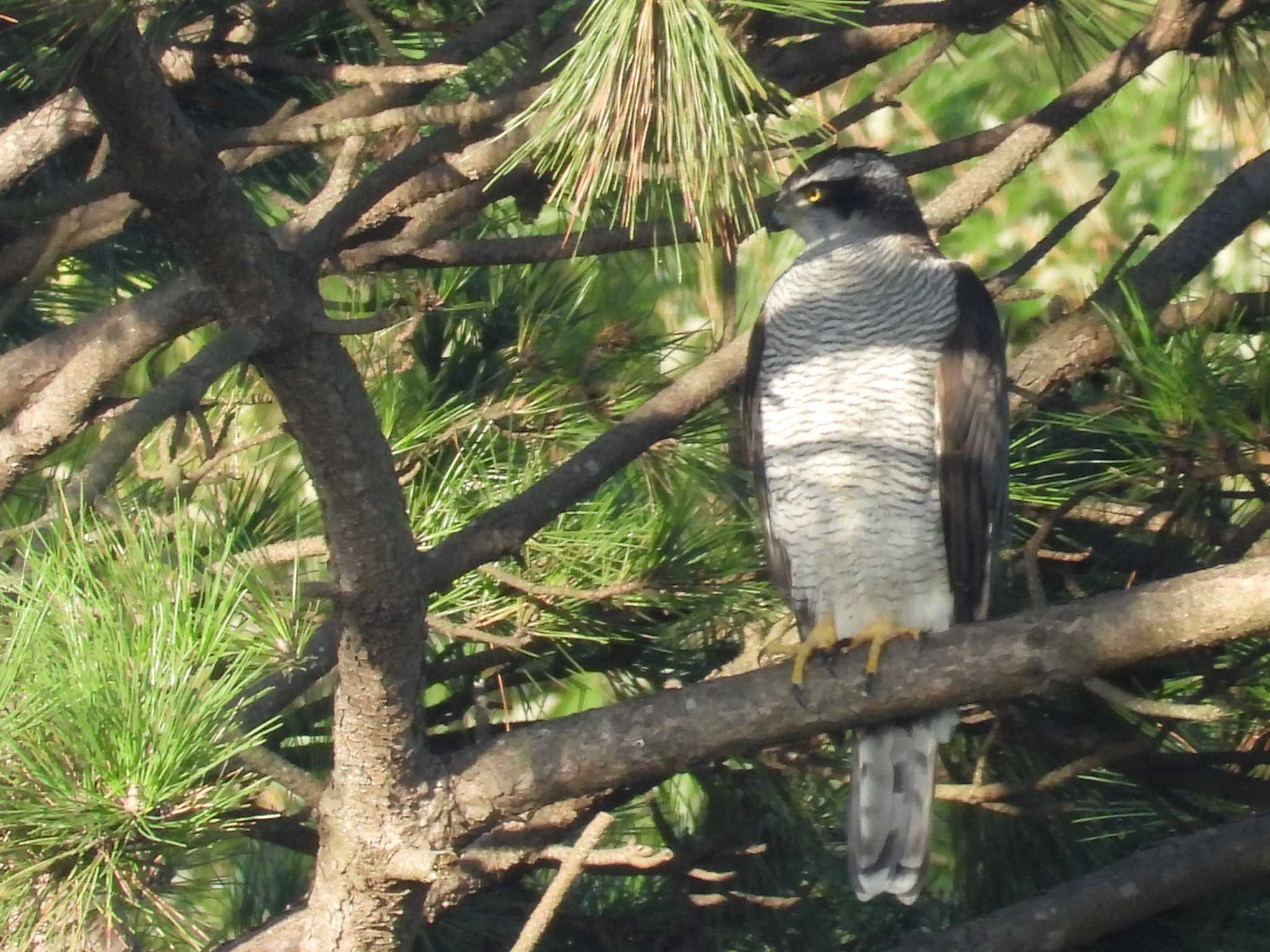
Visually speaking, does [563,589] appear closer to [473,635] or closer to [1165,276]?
[473,635]

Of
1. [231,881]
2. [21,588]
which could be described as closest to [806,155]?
[231,881]

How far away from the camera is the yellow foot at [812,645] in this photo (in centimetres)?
279

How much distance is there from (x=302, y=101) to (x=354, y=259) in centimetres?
92

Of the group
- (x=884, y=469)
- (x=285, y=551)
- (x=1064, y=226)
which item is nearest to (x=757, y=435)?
(x=884, y=469)

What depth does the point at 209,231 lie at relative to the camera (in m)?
1.88

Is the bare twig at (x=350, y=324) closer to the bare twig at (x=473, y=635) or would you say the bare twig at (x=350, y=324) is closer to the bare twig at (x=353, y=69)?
the bare twig at (x=353, y=69)

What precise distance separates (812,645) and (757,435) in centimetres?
61

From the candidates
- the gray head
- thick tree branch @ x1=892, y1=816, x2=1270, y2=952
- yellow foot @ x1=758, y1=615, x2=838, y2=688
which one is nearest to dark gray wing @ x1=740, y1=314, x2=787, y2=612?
yellow foot @ x1=758, y1=615, x2=838, y2=688

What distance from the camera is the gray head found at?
346 cm

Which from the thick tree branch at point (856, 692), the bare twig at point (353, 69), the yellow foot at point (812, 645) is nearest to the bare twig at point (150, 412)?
the bare twig at point (353, 69)

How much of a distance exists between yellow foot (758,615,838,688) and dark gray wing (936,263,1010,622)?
28 centimetres

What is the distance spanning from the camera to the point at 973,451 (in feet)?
10.00

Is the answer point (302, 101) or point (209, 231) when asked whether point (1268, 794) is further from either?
point (302, 101)

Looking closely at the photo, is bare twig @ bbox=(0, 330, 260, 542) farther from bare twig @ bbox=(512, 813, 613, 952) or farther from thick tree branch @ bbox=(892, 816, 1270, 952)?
thick tree branch @ bbox=(892, 816, 1270, 952)
